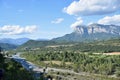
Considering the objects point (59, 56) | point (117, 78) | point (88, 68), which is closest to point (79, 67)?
point (88, 68)

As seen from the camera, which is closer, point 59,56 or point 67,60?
point 67,60

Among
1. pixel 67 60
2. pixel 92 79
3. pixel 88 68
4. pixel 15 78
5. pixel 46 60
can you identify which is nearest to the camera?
pixel 15 78

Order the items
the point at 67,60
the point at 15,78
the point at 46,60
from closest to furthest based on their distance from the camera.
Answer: the point at 15,78 < the point at 67,60 < the point at 46,60

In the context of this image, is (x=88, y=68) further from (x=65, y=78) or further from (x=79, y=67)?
(x=65, y=78)

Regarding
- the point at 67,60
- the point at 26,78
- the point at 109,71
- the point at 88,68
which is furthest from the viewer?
the point at 67,60

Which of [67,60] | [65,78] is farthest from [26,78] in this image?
[67,60]

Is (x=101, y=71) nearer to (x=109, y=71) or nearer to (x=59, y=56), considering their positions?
(x=109, y=71)

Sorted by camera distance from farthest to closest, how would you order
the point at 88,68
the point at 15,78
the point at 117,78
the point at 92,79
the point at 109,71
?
the point at 88,68, the point at 109,71, the point at 117,78, the point at 92,79, the point at 15,78

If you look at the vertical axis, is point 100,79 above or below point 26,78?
below

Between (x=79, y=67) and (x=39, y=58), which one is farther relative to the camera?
(x=39, y=58)
